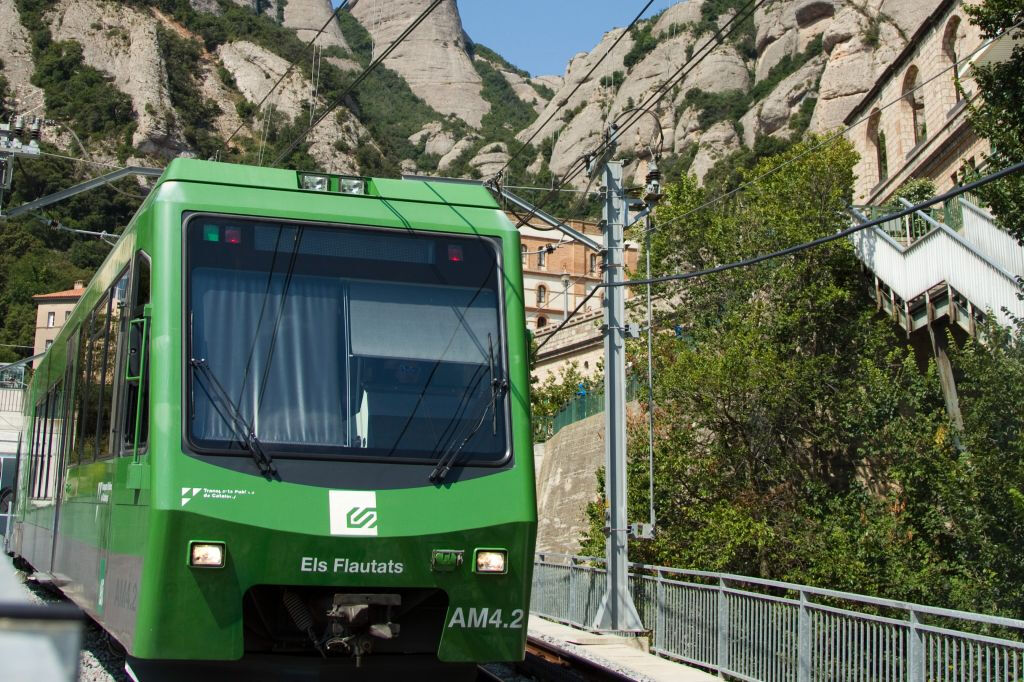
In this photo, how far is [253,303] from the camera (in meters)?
7.58

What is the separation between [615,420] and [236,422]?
10.1 m

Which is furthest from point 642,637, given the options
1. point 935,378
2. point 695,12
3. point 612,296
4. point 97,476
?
point 695,12

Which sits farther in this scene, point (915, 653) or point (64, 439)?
point (64, 439)

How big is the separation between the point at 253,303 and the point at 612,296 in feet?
31.4

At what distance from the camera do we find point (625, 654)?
14.3 meters

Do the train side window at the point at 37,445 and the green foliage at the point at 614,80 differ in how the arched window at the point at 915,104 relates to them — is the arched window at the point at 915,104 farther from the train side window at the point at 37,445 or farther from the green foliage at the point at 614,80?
the green foliage at the point at 614,80

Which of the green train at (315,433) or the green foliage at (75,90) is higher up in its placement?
the green foliage at (75,90)

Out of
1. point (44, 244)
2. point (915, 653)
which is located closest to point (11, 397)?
point (915, 653)

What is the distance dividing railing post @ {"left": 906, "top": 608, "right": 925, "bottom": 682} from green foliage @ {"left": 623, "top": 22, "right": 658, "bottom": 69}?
15564cm

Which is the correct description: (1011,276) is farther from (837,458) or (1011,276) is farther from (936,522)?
(837,458)

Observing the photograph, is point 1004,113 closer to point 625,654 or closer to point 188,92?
point 625,654

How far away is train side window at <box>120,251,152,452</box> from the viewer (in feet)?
24.2

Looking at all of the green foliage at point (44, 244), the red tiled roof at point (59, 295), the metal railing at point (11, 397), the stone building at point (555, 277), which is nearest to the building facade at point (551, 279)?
the stone building at point (555, 277)

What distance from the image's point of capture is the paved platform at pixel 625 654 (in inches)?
480
